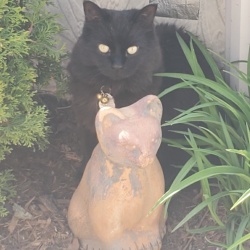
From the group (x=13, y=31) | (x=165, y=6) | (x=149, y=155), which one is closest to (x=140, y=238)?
(x=149, y=155)

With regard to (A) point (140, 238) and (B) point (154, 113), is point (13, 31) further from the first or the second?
(A) point (140, 238)

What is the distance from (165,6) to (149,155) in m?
1.32

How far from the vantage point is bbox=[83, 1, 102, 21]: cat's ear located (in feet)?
7.54

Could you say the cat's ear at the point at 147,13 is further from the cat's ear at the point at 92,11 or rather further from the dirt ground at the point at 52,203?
the dirt ground at the point at 52,203

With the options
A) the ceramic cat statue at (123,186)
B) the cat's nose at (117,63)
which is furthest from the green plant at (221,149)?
the cat's nose at (117,63)

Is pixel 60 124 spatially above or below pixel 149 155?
below

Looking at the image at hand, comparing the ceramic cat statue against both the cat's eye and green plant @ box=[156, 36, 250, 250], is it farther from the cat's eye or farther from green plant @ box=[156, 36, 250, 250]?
the cat's eye

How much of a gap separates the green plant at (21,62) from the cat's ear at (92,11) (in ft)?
0.64

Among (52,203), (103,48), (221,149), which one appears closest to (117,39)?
(103,48)

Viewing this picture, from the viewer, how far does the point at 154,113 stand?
6.33 feet

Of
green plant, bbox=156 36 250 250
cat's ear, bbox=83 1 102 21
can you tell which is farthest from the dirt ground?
cat's ear, bbox=83 1 102 21

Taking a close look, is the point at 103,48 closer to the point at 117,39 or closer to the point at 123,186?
the point at 117,39

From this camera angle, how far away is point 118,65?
7.46 feet

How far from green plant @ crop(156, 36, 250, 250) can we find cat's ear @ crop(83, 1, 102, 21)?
35cm
